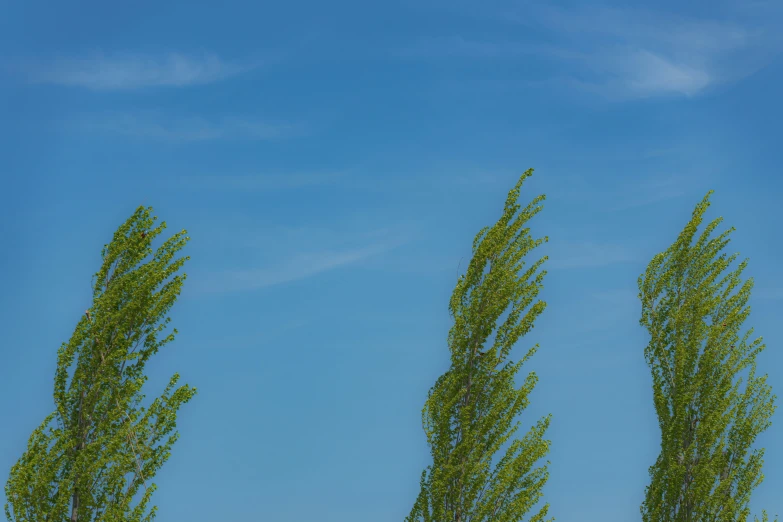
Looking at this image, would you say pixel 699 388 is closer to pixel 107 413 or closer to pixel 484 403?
pixel 484 403

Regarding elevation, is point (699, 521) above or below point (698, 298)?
below

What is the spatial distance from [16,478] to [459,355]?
32.2ft

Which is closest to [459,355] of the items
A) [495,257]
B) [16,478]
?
[495,257]

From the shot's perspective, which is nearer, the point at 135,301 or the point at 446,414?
the point at 135,301

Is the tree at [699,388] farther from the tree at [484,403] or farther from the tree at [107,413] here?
the tree at [107,413]

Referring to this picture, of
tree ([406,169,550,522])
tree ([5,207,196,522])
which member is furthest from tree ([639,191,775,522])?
tree ([5,207,196,522])

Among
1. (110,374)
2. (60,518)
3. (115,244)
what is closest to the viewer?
(60,518)

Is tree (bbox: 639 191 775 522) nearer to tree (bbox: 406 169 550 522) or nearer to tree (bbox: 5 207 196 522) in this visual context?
tree (bbox: 406 169 550 522)

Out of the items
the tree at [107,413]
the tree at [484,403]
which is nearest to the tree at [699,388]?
the tree at [484,403]

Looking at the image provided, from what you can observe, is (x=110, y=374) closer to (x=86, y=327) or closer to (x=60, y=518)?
(x=86, y=327)

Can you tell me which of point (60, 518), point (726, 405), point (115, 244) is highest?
point (115, 244)

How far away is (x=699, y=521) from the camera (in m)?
19.7

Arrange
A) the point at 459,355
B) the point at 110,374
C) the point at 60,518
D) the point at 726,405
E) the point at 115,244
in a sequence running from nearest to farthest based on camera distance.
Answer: the point at 60,518, the point at 110,374, the point at 115,244, the point at 459,355, the point at 726,405

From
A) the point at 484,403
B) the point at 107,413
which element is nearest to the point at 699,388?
→ the point at 484,403
